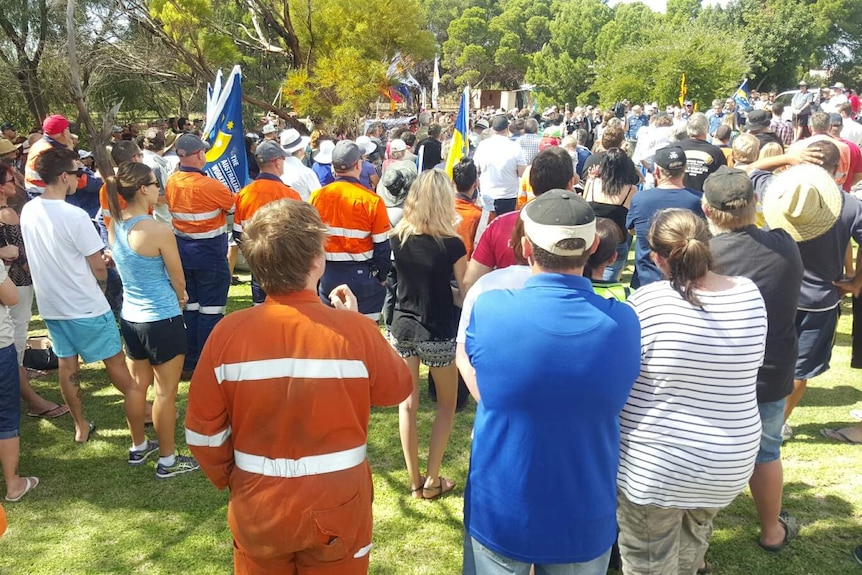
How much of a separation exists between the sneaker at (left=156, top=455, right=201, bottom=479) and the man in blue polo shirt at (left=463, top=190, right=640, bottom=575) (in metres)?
2.75

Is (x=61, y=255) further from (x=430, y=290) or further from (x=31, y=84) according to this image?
(x=31, y=84)

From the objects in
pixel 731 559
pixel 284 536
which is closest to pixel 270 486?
pixel 284 536

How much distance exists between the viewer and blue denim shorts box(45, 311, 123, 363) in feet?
13.3

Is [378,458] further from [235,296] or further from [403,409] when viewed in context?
[235,296]

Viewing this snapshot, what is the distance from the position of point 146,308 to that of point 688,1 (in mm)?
82188

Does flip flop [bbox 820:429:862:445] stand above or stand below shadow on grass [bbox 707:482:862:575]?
below

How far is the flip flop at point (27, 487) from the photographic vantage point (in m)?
3.83

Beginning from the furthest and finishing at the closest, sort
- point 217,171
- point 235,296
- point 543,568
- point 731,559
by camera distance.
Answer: point 235,296, point 217,171, point 731,559, point 543,568

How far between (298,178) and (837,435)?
5437mm

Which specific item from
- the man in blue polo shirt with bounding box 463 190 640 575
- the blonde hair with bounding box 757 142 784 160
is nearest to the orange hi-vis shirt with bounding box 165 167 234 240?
the man in blue polo shirt with bounding box 463 190 640 575

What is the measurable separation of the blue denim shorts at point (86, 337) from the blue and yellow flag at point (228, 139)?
2.25m

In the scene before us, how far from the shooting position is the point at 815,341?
4070mm

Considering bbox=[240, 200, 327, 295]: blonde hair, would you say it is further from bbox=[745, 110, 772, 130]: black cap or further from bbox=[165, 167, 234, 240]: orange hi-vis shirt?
bbox=[745, 110, 772, 130]: black cap

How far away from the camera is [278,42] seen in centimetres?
2358
